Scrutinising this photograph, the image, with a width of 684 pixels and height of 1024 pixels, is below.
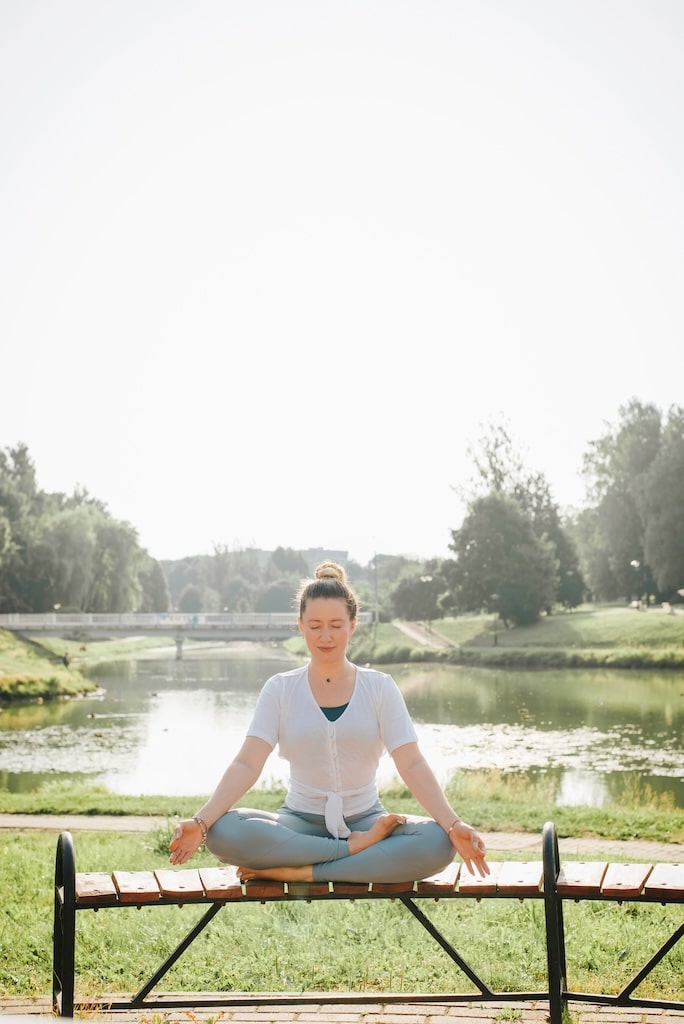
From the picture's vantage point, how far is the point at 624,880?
381cm

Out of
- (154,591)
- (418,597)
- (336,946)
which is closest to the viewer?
(336,946)

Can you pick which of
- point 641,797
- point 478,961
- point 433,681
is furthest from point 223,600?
point 478,961

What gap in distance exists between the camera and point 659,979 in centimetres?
451

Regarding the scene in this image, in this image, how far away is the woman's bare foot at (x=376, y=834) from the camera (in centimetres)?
372

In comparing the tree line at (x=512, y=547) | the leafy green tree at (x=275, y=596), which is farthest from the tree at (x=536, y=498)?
the leafy green tree at (x=275, y=596)

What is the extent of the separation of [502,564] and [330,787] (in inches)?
2022

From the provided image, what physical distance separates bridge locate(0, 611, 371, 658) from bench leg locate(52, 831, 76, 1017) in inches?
1936

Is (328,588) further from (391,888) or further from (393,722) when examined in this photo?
(391,888)

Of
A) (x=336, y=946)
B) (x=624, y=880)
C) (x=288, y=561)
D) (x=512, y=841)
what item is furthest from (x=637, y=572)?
(x=288, y=561)

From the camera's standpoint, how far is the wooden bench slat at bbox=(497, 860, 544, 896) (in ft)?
12.2

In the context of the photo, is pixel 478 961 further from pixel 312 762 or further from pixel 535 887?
pixel 312 762

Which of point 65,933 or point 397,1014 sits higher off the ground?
point 65,933

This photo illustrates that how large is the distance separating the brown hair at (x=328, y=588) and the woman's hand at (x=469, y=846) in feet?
3.11

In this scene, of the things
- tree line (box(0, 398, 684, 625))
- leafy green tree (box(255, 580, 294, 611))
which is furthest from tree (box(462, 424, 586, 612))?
leafy green tree (box(255, 580, 294, 611))
